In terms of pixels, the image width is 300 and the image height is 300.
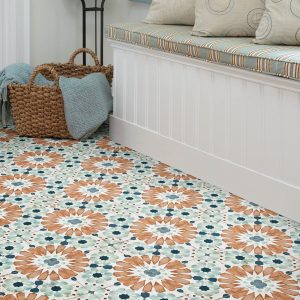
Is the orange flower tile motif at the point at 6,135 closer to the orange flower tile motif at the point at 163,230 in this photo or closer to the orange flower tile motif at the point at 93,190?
the orange flower tile motif at the point at 93,190

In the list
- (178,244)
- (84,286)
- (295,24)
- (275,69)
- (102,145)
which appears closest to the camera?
(84,286)

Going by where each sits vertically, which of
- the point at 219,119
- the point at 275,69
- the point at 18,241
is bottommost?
the point at 18,241

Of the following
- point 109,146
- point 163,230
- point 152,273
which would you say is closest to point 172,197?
point 163,230

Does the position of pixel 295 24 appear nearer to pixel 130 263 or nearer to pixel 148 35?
pixel 148 35

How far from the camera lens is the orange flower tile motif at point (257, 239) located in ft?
9.32

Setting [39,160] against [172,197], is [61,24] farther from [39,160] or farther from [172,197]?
[172,197]

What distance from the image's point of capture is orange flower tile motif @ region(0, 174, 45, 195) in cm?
345

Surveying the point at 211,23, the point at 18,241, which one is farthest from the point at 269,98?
the point at 18,241

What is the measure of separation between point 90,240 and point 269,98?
0.94 m

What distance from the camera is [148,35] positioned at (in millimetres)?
3848

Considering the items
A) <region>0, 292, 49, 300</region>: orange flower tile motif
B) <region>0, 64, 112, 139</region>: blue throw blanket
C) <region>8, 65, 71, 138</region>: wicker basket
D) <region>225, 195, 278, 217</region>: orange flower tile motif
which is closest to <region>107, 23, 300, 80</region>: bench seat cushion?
<region>0, 64, 112, 139</region>: blue throw blanket

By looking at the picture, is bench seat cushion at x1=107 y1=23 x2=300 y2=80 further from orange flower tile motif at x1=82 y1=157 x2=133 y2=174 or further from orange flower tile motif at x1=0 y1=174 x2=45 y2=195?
orange flower tile motif at x1=0 y1=174 x2=45 y2=195

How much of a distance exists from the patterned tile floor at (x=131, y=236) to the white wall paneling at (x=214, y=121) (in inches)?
3.5

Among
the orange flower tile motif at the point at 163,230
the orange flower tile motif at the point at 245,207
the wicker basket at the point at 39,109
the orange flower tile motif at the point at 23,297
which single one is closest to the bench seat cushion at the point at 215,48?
the wicker basket at the point at 39,109
